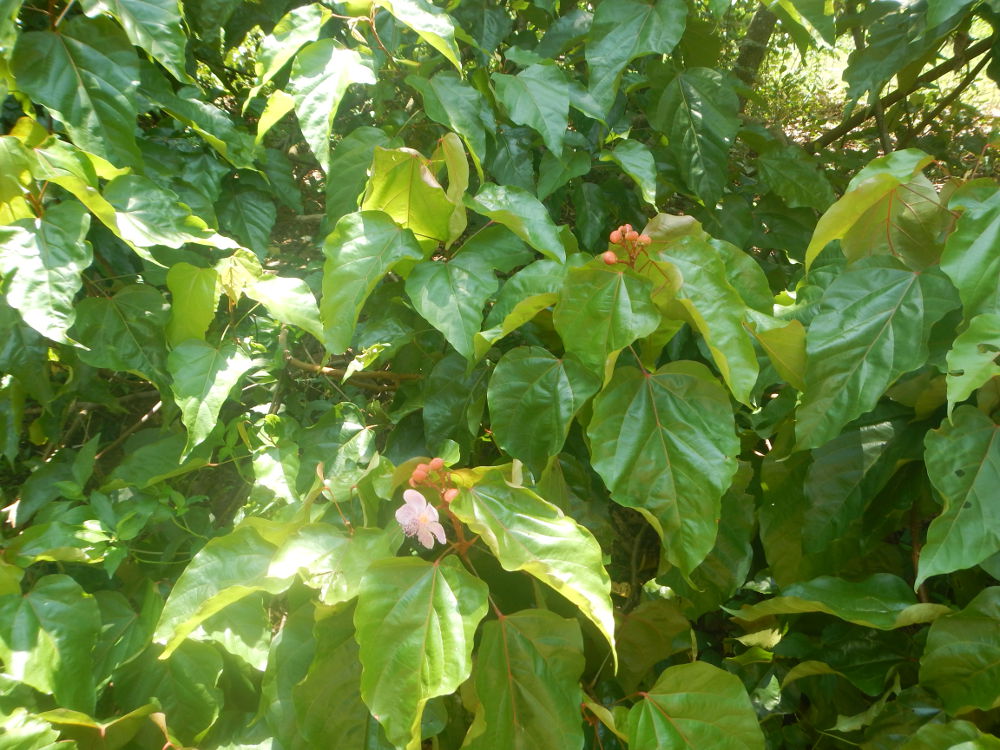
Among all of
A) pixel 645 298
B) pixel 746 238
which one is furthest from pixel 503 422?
pixel 746 238

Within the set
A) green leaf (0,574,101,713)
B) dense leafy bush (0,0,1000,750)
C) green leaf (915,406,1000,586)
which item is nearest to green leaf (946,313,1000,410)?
dense leafy bush (0,0,1000,750)

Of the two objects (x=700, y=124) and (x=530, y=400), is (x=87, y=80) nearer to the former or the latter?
(x=530, y=400)

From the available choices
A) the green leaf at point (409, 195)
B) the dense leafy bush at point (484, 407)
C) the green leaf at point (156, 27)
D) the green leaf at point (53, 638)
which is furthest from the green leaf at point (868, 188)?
the green leaf at point (53, 638)

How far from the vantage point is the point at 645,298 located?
3.17 ft

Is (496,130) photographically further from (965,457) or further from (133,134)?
(965,457)

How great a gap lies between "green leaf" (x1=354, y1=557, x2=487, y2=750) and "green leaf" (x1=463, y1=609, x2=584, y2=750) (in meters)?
0.14

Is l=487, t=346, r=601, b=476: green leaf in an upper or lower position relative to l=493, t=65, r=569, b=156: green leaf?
lower

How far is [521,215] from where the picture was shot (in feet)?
3.66

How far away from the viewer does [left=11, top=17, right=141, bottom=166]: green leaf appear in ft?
3.86

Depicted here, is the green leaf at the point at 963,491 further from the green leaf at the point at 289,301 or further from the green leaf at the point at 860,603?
the green leaf at the point at 289,301

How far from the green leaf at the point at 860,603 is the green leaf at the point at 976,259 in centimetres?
44

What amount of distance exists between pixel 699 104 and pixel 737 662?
1109 millimetres

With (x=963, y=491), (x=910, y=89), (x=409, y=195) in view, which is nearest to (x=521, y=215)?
(x=409, y=195)

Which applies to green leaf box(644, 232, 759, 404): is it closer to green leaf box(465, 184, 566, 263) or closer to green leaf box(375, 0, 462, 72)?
green leaf box(465, 184, 566, 263)
